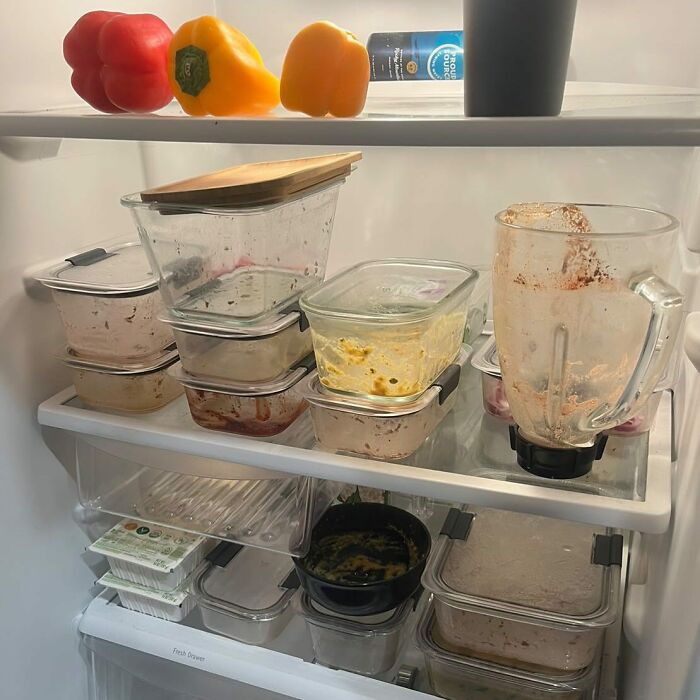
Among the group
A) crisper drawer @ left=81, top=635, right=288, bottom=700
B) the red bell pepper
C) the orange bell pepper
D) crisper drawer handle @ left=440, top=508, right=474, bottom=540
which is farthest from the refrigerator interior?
the orange bell pepper

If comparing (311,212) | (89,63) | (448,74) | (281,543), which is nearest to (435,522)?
(281,543)

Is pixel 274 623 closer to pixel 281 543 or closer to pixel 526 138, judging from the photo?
pixel 281 543

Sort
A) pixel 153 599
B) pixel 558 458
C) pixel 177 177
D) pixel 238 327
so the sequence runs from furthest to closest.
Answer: pixel 177 177 → pixel 153 599 → pixel 238 327 → pixel 558 458

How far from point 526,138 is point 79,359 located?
0.61m

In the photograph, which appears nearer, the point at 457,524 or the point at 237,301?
the point at 237,301

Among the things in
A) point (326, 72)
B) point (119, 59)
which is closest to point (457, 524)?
point (326, 72)

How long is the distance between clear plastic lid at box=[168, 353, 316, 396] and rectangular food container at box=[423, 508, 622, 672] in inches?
11.2

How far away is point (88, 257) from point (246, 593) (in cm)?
52

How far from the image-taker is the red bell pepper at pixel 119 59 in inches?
30.0

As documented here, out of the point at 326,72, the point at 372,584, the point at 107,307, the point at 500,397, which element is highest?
the point at 326,72

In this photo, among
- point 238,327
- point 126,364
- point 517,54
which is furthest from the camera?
point 126,364

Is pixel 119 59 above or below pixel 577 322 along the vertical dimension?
above

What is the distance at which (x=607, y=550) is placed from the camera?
87cm

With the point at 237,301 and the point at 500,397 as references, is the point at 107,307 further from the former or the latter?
the point at 500,397
